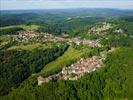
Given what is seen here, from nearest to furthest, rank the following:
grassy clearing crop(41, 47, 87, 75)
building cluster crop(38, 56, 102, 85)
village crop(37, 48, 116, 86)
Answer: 1. village crop(37, 48, 116, 86)
2. building cluster crop(38, 56, 102, 85)
3. grassy clearing crop(41, 47, 87, 75)

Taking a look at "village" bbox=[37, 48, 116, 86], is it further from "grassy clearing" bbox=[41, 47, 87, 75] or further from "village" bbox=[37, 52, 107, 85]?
"grassy clearing" bbox=[41, 47, 87, 75]

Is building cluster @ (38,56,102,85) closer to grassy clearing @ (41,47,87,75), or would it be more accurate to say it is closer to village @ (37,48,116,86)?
village @ (37,48,116,86)

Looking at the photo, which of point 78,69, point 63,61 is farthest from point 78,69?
Answer: point 63,61

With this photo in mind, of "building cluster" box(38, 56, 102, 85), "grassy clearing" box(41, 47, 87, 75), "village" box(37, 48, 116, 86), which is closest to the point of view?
"village" box(37, 48, 116, 86)

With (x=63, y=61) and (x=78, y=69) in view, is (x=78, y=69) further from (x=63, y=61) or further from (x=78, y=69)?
(x=63, y=61)

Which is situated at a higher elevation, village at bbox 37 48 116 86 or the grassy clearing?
village at bbox 37 48 116 86

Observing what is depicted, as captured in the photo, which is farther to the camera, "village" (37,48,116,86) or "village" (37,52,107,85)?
"village" (37,52,107,85)

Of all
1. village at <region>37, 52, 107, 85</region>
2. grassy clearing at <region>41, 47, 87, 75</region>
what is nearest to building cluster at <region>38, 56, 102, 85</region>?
village at <region>37, 52, 107, 85</region>

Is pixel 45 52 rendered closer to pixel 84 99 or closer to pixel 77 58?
pixel 77 58

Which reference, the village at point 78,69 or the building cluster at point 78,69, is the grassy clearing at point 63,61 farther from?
the building cluster at point 78,69
